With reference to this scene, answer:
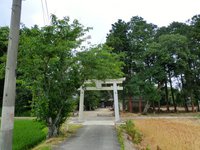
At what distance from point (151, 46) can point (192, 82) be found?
315 inches

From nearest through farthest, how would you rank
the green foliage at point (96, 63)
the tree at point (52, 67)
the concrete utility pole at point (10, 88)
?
the concrete utility pole at point (10, 88), the tree at point (52, 67), the green foliage at point (96, 63)

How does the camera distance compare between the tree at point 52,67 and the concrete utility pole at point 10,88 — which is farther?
the tree at point 52,67

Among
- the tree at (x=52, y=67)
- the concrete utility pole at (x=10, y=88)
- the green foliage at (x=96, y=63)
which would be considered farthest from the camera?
the green foliage at (x=96, y=63)

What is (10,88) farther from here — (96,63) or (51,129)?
(51,129)

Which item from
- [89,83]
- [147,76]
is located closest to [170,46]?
[147,76]

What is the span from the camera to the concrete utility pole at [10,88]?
443 centimetres

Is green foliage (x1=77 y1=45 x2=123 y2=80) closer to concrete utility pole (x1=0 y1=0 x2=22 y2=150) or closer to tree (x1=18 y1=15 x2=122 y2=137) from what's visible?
tree (x1=18 y1=15 x2=122 y2=137)

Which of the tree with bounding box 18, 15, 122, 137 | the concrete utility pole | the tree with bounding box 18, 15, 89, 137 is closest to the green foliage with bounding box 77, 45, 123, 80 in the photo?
the tree with bounding box 18, 15, 122, 137

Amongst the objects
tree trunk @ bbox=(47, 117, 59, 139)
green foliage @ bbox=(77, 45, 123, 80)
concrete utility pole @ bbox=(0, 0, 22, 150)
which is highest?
green foliage @ bbox=(77, 45, 123, 80)

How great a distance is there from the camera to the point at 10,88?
4.56 metres

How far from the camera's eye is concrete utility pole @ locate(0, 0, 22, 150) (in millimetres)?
4434

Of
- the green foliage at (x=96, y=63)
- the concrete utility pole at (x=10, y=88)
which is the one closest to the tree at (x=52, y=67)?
the green foliage at (x=96, y=63)

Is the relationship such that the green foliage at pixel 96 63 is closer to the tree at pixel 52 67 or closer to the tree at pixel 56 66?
the tree at pixel 56 66

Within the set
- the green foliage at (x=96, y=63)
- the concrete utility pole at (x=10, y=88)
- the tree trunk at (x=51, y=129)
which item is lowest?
the tree trunk at (x=51, y=129)
